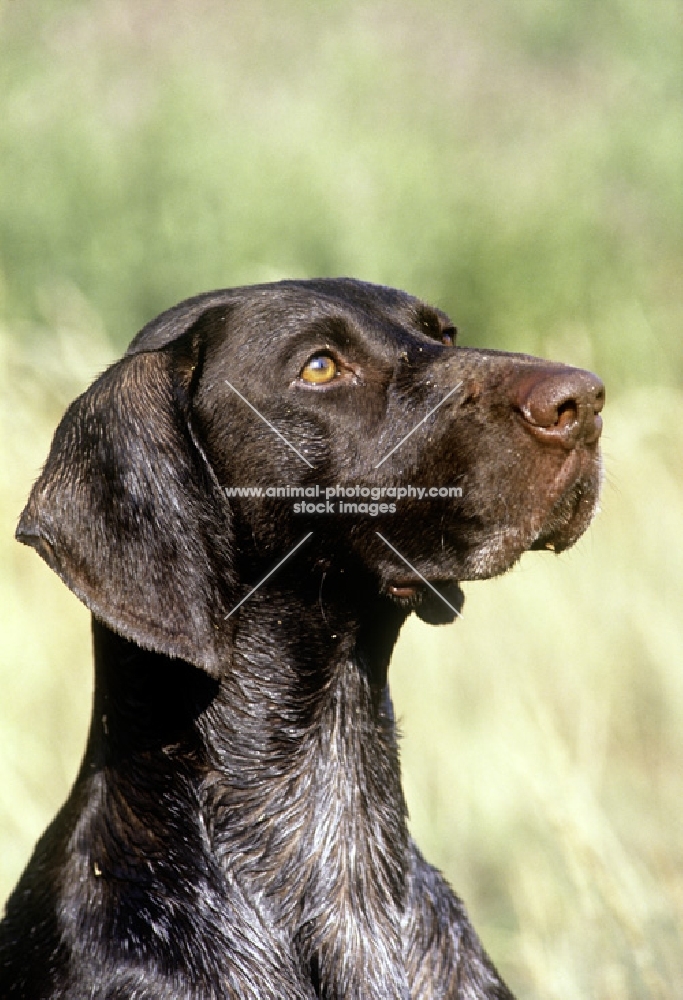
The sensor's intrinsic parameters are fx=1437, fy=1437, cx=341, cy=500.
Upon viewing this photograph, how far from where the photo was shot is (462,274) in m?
10.6

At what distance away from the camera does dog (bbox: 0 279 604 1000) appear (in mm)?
2832

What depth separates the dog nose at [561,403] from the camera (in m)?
2.75

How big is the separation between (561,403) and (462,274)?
→ 7.97 metres

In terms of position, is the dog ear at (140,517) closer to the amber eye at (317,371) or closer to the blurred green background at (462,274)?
the amber eye at (317,371)

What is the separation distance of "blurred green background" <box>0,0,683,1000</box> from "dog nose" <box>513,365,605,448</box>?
7.05 ft

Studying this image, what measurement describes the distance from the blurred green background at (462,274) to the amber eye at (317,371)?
7.22 feet

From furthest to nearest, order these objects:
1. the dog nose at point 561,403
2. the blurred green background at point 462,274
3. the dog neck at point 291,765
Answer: the blurred green background at point 462,274, the dog neck at point 291,765, the dog nose at point 561,403

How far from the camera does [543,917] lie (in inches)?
186

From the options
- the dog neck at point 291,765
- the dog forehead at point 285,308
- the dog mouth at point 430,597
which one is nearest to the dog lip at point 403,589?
the dog mouth at point 430,597

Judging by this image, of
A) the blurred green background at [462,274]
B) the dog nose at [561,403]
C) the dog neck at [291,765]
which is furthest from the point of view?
the blurred green background at [462,274]

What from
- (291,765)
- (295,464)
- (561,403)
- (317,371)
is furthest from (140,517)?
(561,403)

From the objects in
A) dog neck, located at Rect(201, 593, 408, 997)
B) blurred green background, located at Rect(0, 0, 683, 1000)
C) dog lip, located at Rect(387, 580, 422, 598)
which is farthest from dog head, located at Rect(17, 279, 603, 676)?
blurred green background, located at Rect(0, 0, 683, 1000)

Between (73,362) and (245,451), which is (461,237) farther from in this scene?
(245,451)

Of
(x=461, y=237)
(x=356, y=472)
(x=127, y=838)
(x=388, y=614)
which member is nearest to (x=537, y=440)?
(x=356, y=472)
